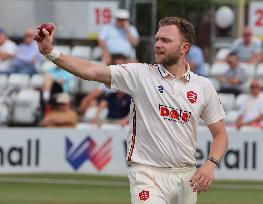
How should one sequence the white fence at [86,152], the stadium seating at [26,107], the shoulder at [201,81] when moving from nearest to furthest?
the shoulder at [201,81] → the white fence at [86,152] → the stadium seating at [26,107]

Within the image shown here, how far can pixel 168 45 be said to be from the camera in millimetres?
7109

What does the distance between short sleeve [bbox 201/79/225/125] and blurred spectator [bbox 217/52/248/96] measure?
9939mm

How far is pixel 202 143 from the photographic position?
619 inches

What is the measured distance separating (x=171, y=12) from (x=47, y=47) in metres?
16.6

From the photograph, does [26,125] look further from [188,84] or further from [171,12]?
[188,84]

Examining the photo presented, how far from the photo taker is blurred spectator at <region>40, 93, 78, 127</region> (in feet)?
53.0

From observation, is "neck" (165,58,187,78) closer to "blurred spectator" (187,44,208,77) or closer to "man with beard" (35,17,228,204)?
"man with beard" (35,17,228,204)

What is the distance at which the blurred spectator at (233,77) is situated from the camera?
1728cm

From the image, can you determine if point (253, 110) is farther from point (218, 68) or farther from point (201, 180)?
point (201, 180)

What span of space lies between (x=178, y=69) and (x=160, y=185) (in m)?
0.82

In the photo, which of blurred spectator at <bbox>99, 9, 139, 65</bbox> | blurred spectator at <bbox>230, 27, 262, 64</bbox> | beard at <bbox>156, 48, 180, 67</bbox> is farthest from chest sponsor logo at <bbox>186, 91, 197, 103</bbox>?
blurred spectator at <bbox>230, 27, 262, 64</bbox>

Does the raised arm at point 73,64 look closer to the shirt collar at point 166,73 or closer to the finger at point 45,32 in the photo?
the finger at point 45,32

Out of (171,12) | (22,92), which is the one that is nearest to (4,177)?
(22,92)

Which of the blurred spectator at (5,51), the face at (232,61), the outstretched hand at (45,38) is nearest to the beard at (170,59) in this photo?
the outstretched hand at (45,38)
